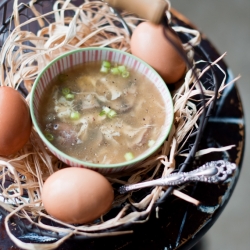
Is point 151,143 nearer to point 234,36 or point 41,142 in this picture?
point 41,142

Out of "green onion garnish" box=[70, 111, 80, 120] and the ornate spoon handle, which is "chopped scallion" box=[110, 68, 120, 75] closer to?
"green onion garnish" box=[70, 111, 80, 120]

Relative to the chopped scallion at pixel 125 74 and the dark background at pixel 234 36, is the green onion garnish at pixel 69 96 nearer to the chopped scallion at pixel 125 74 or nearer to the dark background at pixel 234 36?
the chopped scallion at pixel 125 74

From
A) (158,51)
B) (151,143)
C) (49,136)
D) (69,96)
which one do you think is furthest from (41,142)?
(158,51)

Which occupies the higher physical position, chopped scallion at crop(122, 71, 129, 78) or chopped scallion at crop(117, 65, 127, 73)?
chopped scallion at crop(117, 65, 127, 73)

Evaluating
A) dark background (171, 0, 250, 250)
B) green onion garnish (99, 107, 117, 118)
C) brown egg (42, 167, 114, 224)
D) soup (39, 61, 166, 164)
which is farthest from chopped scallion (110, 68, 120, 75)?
dark background (171, 0, 250, 250)

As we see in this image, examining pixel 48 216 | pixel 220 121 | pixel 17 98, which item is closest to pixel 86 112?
pixel 17 98

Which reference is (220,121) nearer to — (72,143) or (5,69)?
(72,143)
